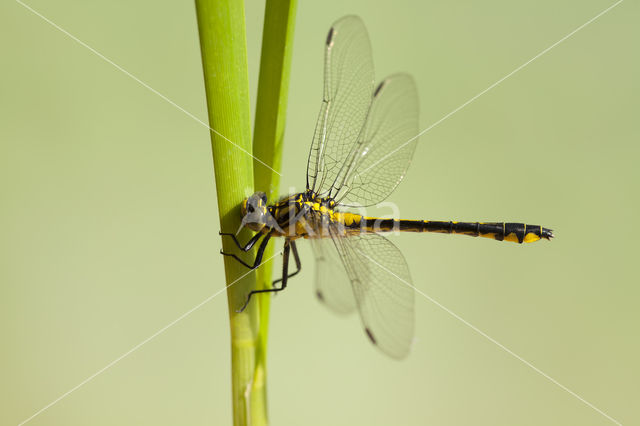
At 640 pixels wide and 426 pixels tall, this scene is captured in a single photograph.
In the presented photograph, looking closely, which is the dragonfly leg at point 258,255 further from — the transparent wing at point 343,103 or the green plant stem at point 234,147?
the transparent wing at point 343,103

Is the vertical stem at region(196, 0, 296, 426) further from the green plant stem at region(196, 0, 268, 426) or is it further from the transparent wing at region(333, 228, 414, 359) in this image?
the transparent wing at region(333, 228, 414, 359)

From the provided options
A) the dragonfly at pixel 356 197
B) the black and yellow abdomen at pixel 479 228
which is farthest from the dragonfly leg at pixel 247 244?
the black and yellow abdomen at pixel 479 228

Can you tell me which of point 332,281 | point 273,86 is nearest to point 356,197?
point 332,281

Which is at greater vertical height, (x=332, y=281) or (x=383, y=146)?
(x=383, y=146)

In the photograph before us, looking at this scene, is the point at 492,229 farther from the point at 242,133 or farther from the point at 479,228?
the point at 242,133

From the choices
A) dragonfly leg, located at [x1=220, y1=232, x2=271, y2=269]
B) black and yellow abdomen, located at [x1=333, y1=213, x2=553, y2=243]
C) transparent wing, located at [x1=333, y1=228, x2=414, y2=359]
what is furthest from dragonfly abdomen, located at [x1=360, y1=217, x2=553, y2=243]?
dragonfly leg, located at [x1=220, y1=232, x2=271, y2=269]

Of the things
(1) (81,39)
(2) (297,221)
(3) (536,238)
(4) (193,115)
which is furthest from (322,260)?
(1) (81,39)
